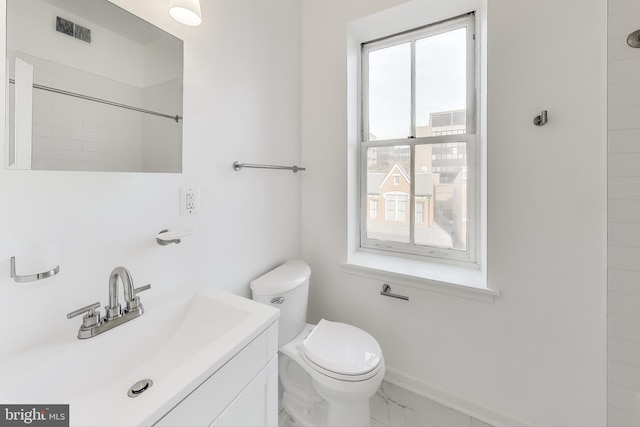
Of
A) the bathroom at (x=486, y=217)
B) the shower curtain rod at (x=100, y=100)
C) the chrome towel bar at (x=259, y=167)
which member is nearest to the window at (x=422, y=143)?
the bathroom at (x=486, y=217)

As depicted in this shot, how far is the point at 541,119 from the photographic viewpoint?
3.67 ft

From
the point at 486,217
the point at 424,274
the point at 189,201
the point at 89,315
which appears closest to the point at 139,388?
the point at 89,315

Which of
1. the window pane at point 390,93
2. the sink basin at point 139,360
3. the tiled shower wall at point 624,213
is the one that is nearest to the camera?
the sink basin at point 139,360

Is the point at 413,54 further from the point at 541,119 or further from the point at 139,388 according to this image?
the point at 139,388

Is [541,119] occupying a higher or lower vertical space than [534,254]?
higher

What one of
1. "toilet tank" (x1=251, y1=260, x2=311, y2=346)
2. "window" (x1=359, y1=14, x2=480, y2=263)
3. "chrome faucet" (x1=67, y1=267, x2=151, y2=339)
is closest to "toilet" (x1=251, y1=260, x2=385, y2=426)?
"toilet tank" (x1=251, y1=260, x2=311, y2=346)

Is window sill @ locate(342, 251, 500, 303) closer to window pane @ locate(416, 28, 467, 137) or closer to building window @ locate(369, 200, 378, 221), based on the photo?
building window @ locate(369, 200, 378, 221)

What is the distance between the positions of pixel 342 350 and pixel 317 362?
5.6 inches

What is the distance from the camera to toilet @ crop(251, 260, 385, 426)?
Answer: 1085 mm

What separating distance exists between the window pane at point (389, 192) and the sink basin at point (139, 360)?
1101 mm

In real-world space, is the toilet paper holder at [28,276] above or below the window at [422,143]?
below

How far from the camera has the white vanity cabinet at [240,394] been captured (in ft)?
1.93

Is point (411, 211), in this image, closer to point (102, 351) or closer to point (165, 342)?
point (165, 342)

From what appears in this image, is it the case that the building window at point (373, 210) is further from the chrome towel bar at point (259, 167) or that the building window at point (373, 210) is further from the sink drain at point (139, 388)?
the sink drain at point (139, 388)
